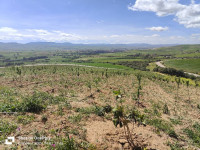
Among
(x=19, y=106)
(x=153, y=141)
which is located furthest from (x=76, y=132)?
(x=19, y=106)

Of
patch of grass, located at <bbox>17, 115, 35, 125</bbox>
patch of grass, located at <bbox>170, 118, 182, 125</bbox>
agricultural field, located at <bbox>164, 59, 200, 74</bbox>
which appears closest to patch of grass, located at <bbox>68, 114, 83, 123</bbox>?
patch of grass, located at <bbox>17, 115, 35, 125</bbox>

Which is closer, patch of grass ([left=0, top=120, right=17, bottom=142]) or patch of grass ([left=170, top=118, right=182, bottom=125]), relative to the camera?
patch of grass ([left=0, top=120, right=17, bottom=142])

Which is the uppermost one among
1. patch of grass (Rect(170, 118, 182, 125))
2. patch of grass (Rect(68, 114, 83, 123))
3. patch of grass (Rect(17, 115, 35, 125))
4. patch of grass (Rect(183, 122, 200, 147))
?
patch of grass (Rect(17, 115, 35, 125))

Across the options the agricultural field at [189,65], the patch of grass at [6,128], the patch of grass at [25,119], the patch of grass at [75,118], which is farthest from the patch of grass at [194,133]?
the agricultural field at [189,65]

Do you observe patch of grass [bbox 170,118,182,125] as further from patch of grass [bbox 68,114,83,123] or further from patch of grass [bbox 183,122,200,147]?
patch of grass [bbox 68,114,83,123]

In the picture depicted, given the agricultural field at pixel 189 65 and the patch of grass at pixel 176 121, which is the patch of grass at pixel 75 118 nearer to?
the patch of grass at pixel 176 121

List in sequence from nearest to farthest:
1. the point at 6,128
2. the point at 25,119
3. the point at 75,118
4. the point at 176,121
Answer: the point at 6,128 → the point at 25,119 → the point at 75,118 → the point at 176,121

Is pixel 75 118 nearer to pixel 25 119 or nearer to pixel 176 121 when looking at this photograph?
pixel 25 119

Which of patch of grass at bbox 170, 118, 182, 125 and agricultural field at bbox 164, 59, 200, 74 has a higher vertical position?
agricultural field at bbox 164, 59, 200, 74

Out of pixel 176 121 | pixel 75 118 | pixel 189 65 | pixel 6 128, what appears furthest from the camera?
pixel 189 65

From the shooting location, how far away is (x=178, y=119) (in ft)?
45.2

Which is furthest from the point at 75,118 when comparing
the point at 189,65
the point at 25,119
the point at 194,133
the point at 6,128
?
the point at 189,65

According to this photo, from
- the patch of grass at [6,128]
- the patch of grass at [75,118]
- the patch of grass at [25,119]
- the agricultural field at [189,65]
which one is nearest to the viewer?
the patch of grass at [6,128]

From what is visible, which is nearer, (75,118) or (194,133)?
(75,118)
